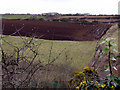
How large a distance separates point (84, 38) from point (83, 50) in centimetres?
110

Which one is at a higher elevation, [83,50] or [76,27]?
[76,27]

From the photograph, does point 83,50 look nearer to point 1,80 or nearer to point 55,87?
point 55,87

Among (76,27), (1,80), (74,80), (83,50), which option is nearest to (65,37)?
(76,27)

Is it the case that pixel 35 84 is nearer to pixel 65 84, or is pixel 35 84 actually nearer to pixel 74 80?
pixel 65 84

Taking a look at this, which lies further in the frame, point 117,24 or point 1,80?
point 117,24

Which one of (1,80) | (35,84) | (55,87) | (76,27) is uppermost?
(76,27)

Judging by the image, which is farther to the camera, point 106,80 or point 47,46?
point 47,46

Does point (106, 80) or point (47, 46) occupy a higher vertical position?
point (47, 46)

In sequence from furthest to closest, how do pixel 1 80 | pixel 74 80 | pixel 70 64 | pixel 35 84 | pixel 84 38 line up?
pixel 84 38
pixel 70 64
pixel 74 80
pixel 35 84
pixel 1 80

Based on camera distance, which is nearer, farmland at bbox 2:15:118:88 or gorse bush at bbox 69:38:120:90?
gorse bush at bbox 69:38:120:90

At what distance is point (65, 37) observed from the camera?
533 cm

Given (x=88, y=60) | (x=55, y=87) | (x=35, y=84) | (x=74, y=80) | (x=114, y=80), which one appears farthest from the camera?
(x=88, y=60)

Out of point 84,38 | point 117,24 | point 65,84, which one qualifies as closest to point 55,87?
point 65,84

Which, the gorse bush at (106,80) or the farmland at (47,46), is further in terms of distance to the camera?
the farmland at (47,46)
